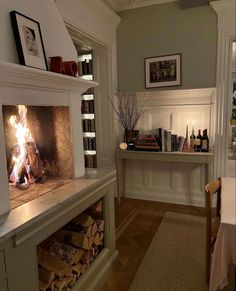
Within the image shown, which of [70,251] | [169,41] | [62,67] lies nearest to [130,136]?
[169,41]

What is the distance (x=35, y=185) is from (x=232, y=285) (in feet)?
5.25

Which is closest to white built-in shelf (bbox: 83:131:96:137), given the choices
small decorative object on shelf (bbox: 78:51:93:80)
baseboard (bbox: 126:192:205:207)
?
small decorative object on shelf (bbox: 78:51:93:80)

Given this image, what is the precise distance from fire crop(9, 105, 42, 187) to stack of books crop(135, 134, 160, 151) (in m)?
1.64

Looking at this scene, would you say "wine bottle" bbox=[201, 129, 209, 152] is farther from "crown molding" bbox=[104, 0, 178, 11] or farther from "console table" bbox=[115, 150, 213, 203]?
"crown molding" bbox=[104, 0, 178, 11]

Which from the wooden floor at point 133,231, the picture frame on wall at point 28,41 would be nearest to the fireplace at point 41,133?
the picture frame on wall at point 28,41

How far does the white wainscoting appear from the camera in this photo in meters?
3.06

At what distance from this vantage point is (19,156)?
175cm

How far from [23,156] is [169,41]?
93.5 inches

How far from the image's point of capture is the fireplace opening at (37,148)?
1.71 m

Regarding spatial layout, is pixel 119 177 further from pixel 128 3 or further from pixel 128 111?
pixel 128 3

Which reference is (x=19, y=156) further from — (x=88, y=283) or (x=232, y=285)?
(x=232, y=285)

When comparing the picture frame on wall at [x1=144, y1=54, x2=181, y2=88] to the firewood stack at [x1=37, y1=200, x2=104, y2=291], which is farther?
the picture frame on wall at [x1=144, y1=54, x2=181, y2=88]

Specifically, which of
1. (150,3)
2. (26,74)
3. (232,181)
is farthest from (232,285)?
(150,3)

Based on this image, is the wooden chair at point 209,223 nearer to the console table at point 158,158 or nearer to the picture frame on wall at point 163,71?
the console table at point 158,158
